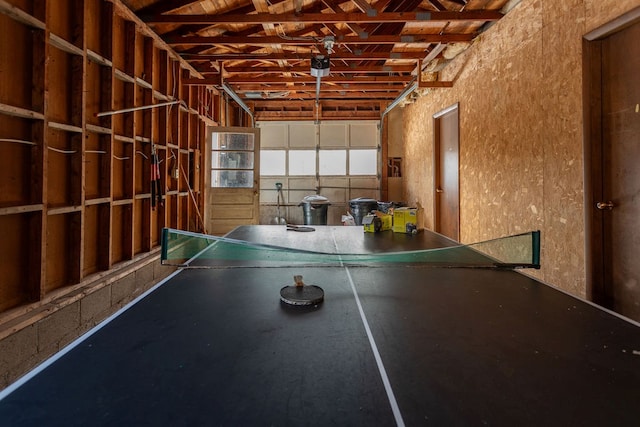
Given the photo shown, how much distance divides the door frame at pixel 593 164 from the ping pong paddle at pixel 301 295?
242 centimetres

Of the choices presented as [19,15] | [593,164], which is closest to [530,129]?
[593,164]

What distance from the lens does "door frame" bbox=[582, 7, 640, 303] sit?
8.46 feet

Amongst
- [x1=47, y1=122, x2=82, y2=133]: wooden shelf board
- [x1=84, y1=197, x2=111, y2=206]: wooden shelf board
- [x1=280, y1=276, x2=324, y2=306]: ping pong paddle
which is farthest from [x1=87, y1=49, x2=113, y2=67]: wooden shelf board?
[x1=280, y1=276, x2=324, y2=306]: ping pong paddle

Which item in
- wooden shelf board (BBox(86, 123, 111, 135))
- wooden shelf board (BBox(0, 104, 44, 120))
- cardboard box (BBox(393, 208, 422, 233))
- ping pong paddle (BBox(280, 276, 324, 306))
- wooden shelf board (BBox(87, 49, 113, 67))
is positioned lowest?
ping pong paddle (BBox(280, 276, 324, 306))

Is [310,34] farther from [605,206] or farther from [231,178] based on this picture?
[605,206]

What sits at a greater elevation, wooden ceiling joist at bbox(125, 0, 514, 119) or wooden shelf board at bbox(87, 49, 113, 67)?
wooden ceiling joist at bbox(125, 0, 514, 119)

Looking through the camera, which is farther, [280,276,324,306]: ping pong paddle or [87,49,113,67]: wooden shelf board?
[87,49,113,67]: wooden shelf board

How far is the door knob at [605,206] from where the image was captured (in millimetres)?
2492

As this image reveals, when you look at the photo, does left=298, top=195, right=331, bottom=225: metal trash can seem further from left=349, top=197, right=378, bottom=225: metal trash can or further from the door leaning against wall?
the door leaning against wall

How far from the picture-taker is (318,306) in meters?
1.23

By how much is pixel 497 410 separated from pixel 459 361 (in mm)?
182

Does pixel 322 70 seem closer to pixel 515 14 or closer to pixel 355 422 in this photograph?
pixel 515 14

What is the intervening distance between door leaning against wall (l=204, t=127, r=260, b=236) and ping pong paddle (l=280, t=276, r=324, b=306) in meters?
4.34

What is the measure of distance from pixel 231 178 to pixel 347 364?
5313 mm
